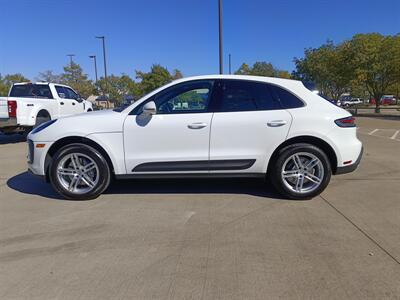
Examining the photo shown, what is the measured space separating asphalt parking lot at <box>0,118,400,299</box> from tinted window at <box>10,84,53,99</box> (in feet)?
24.6

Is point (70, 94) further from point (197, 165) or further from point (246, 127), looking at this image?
point (246, 127)

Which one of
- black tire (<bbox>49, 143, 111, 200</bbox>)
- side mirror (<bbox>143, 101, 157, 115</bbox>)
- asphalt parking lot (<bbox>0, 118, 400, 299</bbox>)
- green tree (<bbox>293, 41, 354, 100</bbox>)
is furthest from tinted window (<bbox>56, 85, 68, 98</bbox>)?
green tree (<bbox>293, 41, 354, 100</bbox>)

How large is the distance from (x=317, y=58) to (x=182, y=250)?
35164mm

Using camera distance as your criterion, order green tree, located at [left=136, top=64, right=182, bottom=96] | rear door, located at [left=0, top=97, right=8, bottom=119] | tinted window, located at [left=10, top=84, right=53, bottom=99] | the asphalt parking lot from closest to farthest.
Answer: the asphalt parking lot < rear door, located at [left=0, top=97, right=8, bottom=119] < tinted window, located at [left=10, top=84, right=53, bottom=99] < green tree, located at [left=136, top=64, right=182, bottom=96]

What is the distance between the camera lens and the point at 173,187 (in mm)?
5500

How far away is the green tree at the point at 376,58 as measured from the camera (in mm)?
23688

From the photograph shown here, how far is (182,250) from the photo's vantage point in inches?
132

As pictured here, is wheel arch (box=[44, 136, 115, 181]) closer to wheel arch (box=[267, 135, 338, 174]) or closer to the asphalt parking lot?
the asphalt parking lot

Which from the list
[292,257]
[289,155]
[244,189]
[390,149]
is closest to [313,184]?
[289,155]

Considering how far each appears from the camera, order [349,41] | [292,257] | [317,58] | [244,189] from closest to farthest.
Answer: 1. [292,257]
2. [244,189]
3. [349,41]
4. [317,58]

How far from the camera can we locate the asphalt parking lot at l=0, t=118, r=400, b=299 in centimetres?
274

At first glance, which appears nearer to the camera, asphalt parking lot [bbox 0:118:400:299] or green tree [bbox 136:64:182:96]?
asphalt parking lot [bbox 0:118:400:299]

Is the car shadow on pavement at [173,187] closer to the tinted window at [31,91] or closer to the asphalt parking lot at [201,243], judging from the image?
the asphalt parking lot at [201,243]

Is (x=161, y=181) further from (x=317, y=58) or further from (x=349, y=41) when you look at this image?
(x=317, y=58)
